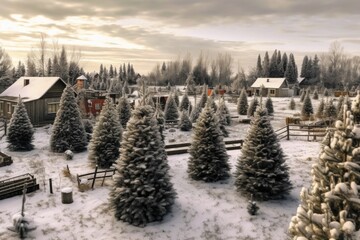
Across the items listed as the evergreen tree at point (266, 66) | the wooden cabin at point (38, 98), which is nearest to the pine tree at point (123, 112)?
the wooden cabin at point (38, 98)

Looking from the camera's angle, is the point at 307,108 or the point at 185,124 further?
the point at 307,108

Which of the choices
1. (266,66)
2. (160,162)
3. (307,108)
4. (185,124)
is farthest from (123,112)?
(266,66)

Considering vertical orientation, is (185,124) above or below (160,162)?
below

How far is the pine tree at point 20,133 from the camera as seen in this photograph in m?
29.0

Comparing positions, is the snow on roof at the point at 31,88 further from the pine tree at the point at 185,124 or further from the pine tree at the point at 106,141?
the pine tree at the point at 106,141

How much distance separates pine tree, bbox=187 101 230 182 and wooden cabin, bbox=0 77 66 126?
83.4 ft

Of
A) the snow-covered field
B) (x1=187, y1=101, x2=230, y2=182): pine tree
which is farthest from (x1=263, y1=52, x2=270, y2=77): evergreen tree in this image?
(x1=187, y1=101, x2=230, y2=182): pine tree

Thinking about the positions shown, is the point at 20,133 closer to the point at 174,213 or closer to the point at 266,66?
the point at 174,213

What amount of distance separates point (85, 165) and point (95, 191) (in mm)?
5575

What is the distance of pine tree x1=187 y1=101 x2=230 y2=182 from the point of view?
21.3 metres

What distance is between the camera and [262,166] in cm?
1906

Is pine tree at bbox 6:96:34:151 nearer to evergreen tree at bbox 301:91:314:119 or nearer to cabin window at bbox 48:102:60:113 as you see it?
cabin window at bbox 48:102:60:113

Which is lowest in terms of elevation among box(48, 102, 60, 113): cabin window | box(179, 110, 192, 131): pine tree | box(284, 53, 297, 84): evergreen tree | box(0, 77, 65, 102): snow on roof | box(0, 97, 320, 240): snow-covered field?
box(0, 97, 320, 240): snow-covered field

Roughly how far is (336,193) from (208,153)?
611 inches
